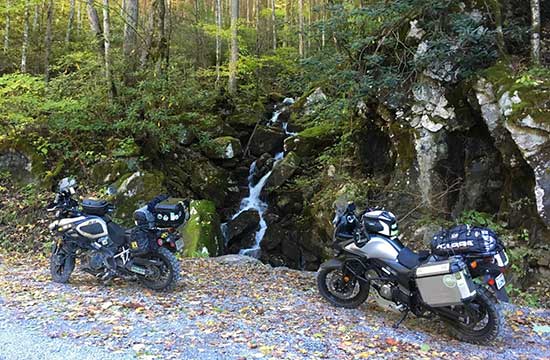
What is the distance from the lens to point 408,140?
8.24 meters

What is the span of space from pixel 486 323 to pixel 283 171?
9.01 meters

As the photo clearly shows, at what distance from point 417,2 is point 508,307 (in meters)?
5.19

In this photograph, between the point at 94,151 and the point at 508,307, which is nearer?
the point at 508,307

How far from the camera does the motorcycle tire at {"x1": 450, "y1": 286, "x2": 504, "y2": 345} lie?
4.21 metres

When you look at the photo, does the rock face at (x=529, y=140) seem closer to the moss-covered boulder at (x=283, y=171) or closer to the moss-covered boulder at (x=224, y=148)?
the moss-covered boulder at (x=283, y=171)

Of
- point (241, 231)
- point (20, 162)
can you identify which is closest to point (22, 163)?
point (20, 162)

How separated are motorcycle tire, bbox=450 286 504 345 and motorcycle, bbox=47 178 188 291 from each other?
11.0ft

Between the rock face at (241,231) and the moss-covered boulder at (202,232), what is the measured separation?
183 cm

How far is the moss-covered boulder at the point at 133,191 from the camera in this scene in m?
9.20

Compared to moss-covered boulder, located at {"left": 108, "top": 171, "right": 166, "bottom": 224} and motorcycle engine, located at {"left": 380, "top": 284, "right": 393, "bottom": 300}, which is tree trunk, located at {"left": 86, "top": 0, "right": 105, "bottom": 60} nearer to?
moss-covered boulder, located at {"left": 108, "top": 171, "right": 166, "bottom": 224}

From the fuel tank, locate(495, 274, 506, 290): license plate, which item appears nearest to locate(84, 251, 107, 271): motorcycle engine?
the fuel tank

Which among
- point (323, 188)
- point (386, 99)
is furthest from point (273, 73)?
point (386, 99)

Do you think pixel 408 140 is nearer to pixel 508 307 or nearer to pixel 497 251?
pixel 508 307

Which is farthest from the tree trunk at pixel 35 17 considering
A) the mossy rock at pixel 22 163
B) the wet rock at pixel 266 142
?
the wet rock at pixel 266 142
